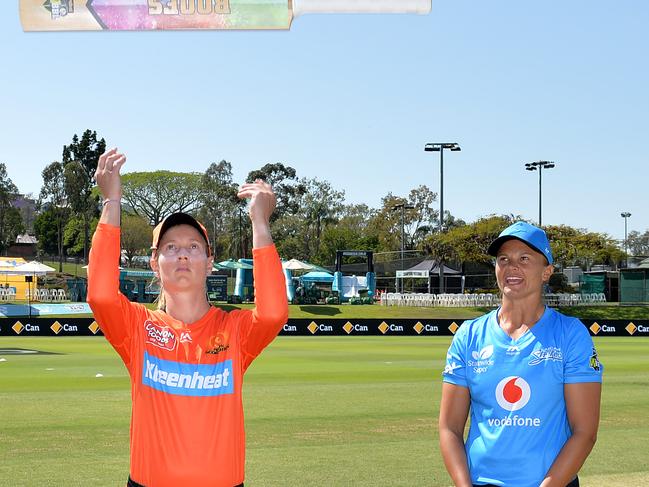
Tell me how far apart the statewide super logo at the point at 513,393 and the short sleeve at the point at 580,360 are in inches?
7.6

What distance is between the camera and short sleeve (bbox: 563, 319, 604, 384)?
418 cm

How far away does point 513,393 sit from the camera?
13.7 feet

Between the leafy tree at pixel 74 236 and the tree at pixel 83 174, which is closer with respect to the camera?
the tree at pixel 83 174

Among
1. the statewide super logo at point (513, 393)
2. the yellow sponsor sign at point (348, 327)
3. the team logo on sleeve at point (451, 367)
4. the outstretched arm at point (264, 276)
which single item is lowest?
the yellow sponsor sign at point (348, 327)

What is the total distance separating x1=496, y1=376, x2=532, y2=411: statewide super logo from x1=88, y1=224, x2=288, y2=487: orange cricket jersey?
3.32 ft

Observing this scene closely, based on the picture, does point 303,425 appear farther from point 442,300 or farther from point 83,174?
point 83,174

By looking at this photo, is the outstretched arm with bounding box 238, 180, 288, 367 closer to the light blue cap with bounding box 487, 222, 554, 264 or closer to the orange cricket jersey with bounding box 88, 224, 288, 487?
the orange cricket jersey with bounding box 88, 224, 288, 487

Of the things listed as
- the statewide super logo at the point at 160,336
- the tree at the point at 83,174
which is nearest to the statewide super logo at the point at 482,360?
the statewide super logo at the point at 160,336

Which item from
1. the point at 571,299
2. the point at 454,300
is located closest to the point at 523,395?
the point at 454,300

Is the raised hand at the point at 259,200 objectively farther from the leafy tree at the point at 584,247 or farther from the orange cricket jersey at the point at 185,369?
the leafy tree at the point at 584,247

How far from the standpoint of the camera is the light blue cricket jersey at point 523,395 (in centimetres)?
409

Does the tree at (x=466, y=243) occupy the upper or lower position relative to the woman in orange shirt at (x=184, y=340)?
upper

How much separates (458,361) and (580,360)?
0.54 metres

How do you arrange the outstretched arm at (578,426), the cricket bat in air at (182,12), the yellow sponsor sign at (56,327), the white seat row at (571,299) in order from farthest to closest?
the white seat row at (571,299), the yellow sponsor sign at (56,327), the outstretched arm at (578,426), the cricket bat in air at (182,12)
